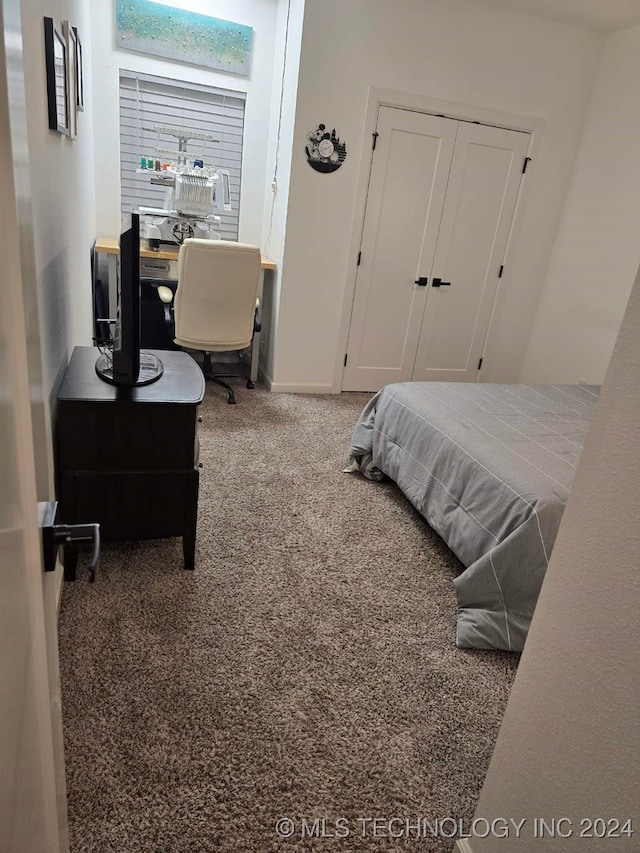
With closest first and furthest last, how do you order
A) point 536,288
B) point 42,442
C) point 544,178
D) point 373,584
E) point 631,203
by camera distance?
point 42,442, point 373,584, point 631,203, point 544,178, point 536,288

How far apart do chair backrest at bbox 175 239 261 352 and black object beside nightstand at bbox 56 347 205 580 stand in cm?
154

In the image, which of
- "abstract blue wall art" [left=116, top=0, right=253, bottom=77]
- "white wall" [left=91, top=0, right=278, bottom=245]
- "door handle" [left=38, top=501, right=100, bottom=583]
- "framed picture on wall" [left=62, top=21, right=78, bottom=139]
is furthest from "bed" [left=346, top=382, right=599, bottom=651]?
"abstract blue wall art" [left=116, top=0, right=253, bottom=77]

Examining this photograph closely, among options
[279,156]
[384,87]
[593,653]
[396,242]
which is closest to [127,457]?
[593,653]

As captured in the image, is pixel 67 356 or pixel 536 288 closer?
pixel 67 356

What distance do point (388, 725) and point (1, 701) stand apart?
1.29m

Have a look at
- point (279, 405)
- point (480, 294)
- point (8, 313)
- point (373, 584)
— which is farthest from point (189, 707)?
point (480, 294)

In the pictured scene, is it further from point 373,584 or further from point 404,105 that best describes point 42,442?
point 404,105

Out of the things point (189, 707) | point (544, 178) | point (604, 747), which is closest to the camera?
point (604, 747)

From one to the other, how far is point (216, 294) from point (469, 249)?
211 centimetres

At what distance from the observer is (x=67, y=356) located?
7.37 feet

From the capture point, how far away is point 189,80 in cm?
416

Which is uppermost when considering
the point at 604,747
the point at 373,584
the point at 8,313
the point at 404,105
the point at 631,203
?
the point at 404,105

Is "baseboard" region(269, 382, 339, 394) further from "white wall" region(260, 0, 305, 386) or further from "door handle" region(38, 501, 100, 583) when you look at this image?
"door handle" region(38, 501, 100, 583)

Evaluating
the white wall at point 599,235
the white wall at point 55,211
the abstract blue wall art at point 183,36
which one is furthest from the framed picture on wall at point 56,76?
the white wall at point 599,235
